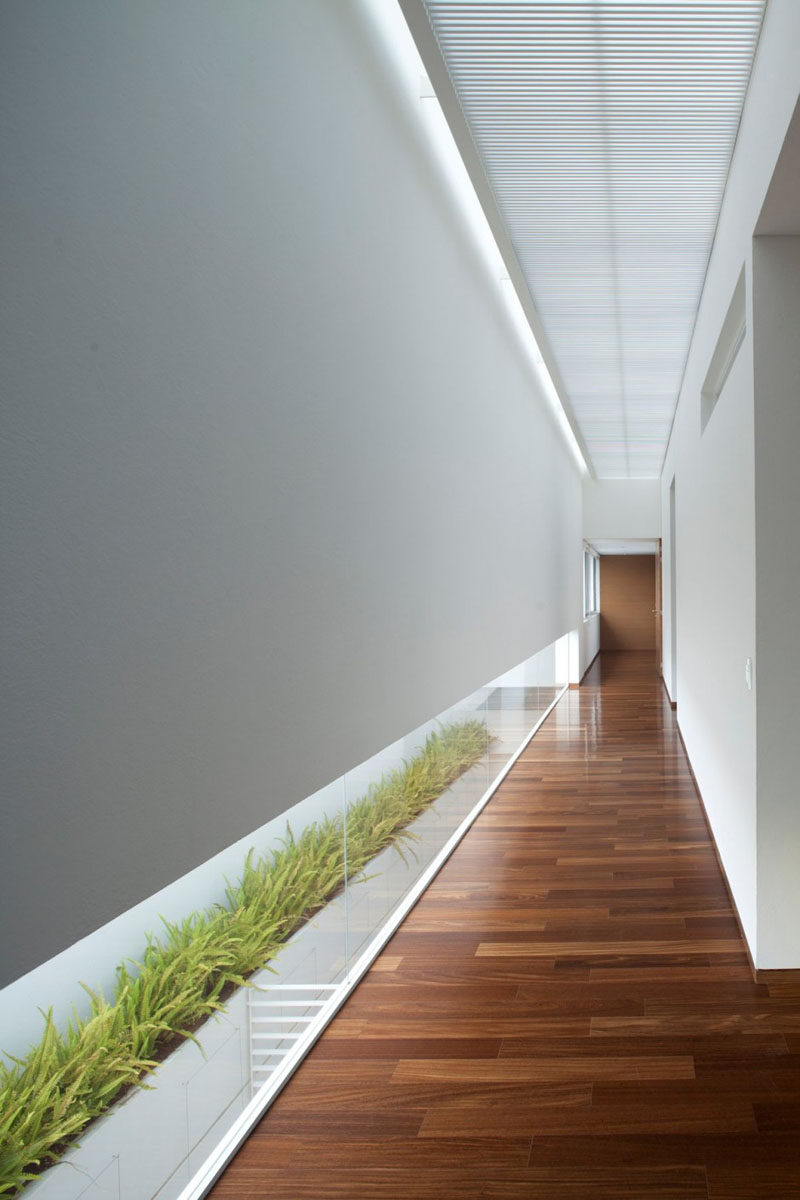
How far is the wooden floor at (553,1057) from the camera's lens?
8.09ft

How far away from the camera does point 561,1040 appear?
10.6ft

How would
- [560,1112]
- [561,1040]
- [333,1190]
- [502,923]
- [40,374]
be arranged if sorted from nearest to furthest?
[40,374] → [333,1190] → [560,1112] → [561,1040] → [502,923]

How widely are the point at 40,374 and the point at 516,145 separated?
3706mm

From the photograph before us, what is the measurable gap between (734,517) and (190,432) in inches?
125

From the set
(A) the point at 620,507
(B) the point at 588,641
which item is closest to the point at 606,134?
(A) the point at 620,507

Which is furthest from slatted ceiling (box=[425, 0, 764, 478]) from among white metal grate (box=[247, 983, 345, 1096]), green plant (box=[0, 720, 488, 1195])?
white metal grate (box=[247, 983, 345, 1096])

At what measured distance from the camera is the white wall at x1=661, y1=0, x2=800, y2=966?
10.8 ft

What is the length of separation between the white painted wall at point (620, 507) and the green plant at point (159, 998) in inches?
533

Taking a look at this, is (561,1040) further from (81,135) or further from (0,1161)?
(81,135)

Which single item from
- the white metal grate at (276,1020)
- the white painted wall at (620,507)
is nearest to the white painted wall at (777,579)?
the white metal grate at (276,1020)

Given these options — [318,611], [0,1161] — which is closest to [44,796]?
[0,1161]

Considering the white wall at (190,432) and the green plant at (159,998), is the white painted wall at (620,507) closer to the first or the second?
the white wall at (190,432)

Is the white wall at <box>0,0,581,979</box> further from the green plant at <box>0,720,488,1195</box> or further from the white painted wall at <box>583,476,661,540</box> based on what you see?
the white painted wall at <box>583,476,661,540</box>

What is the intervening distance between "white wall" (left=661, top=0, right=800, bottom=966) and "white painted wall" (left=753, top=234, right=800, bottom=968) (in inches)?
2.3
